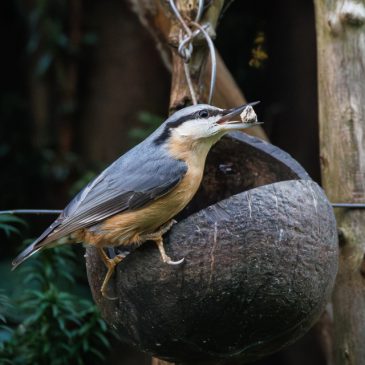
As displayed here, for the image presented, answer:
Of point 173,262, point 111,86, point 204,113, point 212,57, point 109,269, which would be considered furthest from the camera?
point 111,86

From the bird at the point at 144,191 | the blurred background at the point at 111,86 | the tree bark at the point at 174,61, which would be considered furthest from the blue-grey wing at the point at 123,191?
the blurred background at the point at 111,86

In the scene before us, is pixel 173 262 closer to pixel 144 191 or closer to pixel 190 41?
pixel 144 191

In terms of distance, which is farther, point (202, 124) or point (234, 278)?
point (202, 124)

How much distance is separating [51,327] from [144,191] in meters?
1.16

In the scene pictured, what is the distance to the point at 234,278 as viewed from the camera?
7.89ft

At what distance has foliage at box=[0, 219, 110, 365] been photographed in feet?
11.5

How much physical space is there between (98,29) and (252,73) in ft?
3.65

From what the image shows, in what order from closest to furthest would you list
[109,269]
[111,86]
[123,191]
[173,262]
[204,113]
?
[173,262] < [109,269] < [123,191] < [204,113] < [111,86]

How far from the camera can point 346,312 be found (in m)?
3.44

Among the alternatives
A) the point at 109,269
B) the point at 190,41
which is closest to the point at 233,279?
the point at 109,269

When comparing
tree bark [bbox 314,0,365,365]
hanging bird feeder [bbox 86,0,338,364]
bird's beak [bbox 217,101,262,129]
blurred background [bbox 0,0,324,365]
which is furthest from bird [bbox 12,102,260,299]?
blurred background [bbox 0,0,324,365]

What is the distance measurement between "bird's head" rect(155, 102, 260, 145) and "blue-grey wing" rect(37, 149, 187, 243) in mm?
113

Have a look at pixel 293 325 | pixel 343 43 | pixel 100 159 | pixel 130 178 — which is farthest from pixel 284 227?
pixel 100 159

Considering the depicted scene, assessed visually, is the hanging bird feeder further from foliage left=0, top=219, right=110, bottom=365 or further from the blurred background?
the blurred background
